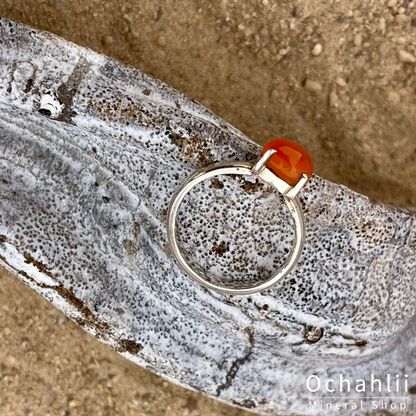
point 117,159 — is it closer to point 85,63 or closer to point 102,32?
point 85,63

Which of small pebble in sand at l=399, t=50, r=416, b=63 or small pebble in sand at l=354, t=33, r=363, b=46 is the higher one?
small pebble in sand at l=354, t=33, r=363, b=46

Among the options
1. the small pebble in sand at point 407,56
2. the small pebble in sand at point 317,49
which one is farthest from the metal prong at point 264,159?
the small pebble in sand at point 407,56

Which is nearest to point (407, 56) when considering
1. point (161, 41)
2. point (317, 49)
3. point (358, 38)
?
point (358, 38)

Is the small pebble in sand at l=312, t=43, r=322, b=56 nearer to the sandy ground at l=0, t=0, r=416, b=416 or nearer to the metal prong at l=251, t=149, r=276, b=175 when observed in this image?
the sandy ground at l=0, t=0, r=416, b=416

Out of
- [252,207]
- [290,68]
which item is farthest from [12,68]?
[290,68]

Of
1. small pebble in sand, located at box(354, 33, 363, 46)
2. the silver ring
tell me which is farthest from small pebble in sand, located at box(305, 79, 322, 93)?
the silver ring

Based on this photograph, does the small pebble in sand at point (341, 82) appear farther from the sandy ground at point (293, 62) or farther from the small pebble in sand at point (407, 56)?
the small pebble in sand at point (407, 56)
